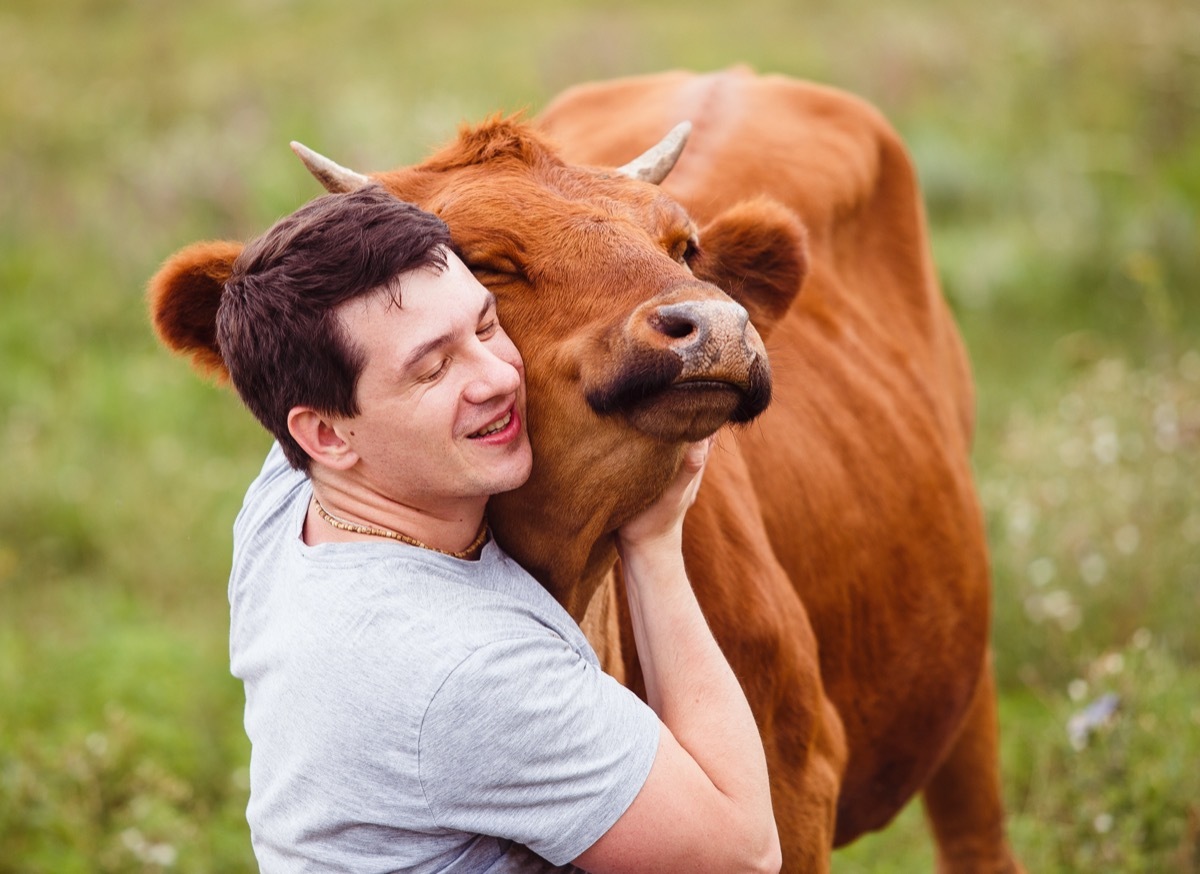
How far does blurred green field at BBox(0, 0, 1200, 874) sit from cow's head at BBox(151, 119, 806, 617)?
0.84m

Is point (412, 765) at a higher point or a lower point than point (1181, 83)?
higher

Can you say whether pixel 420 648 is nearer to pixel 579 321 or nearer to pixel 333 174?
pixel 579 321

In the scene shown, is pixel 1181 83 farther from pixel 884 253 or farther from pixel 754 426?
pixel 754 426

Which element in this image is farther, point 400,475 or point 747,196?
point 747,196

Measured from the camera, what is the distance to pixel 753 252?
2.66m

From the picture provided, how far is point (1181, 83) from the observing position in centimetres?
902

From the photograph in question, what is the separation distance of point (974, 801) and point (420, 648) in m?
2.83

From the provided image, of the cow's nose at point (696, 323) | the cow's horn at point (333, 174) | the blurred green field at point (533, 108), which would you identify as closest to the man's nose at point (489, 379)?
the cow's nose at point (696, 323)

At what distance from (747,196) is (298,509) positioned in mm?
1826

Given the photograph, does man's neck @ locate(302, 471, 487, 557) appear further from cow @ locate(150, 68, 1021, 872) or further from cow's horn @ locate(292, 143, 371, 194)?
cow's horn @ locate(292, 143, 371, 194)

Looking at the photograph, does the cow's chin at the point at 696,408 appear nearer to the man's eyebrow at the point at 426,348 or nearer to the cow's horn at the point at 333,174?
the man's eyebrow at the point at 426,348

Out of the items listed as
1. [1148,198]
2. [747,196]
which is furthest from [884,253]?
[1148,198]

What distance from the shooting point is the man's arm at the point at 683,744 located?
1931 millimetres

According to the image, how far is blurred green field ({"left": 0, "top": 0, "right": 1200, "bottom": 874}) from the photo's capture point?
4.15 metres
